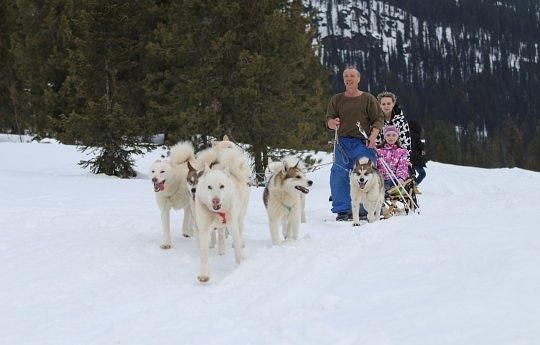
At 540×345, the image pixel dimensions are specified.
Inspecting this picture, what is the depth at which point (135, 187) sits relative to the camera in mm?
12891

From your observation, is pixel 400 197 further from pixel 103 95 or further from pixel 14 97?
pixel 14 97

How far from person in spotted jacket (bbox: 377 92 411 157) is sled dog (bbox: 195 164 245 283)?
13.8 feet

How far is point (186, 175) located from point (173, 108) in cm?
787

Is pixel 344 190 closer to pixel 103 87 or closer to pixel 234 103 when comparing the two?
pixel 234 103

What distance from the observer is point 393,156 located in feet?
28.5

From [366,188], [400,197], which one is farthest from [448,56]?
[366,188]

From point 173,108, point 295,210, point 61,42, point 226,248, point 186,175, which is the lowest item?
point 226,248

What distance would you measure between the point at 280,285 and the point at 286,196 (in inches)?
75.5

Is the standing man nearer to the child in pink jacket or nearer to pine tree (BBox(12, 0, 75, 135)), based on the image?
the child in pink jacket

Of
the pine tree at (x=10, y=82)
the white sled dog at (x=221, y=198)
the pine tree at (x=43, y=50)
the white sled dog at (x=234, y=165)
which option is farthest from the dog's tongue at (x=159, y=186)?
the pine tree at (x=10, y=82)

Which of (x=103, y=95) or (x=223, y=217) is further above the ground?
(x=103, y=95)

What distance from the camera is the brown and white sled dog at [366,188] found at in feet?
25.4

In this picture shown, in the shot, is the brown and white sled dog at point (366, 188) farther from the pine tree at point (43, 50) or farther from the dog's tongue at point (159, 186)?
the pine tree at point (43, 50)

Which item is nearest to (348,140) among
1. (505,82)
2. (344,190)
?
(344,190)
